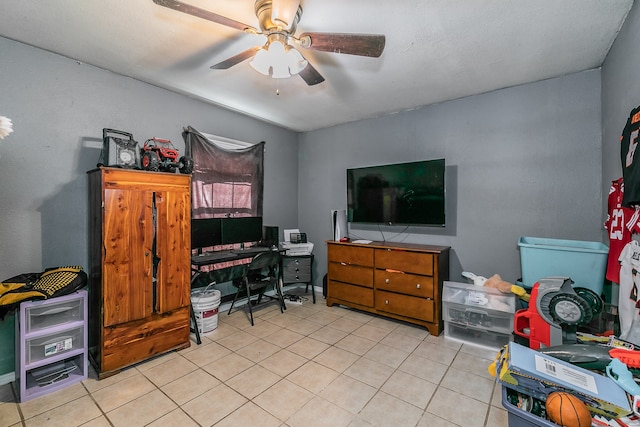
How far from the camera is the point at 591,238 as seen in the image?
2.50m

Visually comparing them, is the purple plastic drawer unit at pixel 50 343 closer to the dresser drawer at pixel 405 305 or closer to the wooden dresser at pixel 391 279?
the wooden dresser at pixel 391 279

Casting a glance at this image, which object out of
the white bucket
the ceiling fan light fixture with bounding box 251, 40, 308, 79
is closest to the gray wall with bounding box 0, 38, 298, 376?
the white bucket

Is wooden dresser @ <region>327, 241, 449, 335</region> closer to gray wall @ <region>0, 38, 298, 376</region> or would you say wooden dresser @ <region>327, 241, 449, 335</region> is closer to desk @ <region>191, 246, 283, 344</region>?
desk @ <region>191, 246, 283, 344</region>

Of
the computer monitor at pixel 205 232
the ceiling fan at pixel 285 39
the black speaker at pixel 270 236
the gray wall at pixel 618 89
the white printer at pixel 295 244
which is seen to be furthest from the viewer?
the white printer at pixel 295 244

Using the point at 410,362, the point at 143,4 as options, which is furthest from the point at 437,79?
the point at 410,362

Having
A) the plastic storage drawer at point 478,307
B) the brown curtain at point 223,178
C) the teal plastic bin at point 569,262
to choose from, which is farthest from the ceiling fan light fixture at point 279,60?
the plastic storage drawer at point 478,307

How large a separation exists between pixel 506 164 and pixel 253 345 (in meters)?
3.17

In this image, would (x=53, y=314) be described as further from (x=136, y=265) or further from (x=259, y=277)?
(x=259, y=277)

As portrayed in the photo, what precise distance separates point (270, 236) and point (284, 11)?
2.77 meters

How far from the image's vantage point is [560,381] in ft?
3.56

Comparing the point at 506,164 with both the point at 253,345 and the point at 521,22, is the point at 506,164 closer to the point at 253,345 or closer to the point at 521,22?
the point at 521,22

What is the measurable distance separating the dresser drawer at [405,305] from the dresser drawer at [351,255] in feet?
1.32

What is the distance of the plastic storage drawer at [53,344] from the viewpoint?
1.94 m

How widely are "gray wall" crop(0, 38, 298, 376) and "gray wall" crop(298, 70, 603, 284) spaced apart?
3018 millimetres
